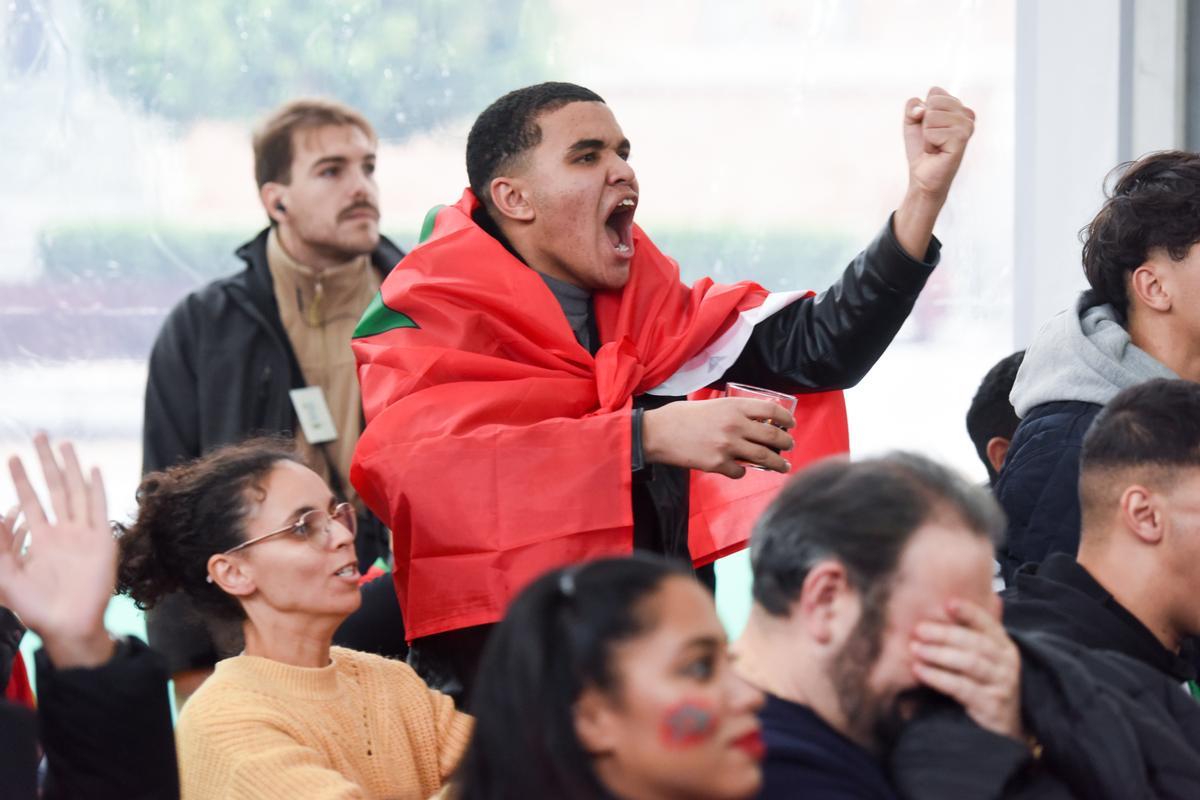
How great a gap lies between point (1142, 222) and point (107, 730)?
1839 millimetres

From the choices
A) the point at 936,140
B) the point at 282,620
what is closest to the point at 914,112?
the point at 936,140

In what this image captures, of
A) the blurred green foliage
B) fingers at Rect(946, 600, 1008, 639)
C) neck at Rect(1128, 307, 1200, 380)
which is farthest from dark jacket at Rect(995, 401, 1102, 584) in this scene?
the blurred green foliage

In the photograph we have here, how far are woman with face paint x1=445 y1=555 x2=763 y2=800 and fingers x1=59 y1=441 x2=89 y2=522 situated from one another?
0.55 metres

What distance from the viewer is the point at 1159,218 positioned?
259 centimetres

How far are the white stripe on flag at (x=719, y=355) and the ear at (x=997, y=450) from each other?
2.12 feet

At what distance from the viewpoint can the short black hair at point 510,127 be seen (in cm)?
263

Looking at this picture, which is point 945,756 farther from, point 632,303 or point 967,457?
point 967,457

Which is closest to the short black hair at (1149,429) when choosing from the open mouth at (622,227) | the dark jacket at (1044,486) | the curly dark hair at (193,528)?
the dark jacket at (1044,486)

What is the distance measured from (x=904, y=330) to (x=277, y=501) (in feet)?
10.6

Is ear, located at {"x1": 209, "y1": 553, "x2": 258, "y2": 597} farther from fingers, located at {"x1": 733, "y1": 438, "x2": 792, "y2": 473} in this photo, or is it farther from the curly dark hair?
fingers, located at {"x1": 733, "y1": 438, "x2": 792, "y2": 473}

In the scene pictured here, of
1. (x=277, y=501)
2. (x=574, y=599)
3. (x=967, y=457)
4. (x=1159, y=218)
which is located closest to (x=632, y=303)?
(x=277, y=501)

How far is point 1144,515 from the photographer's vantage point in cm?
198

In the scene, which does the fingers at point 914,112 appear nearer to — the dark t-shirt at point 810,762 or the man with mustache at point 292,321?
the dark t-shirt at point 810,762

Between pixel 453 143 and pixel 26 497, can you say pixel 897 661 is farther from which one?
pixel 453 143
